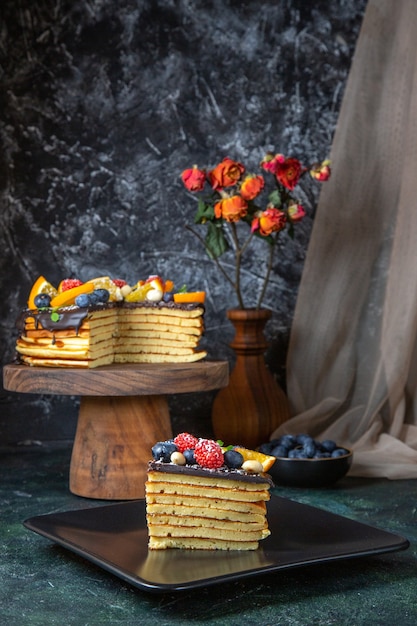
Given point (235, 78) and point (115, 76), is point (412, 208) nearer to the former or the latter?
point (235, 78)

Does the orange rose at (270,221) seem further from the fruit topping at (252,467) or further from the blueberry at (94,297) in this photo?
the fruit topping at (252,467)

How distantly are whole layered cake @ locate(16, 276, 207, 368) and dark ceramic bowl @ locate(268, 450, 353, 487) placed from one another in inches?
17.2

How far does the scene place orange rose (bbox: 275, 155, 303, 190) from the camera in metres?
3.31

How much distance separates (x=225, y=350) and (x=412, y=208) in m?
0.95

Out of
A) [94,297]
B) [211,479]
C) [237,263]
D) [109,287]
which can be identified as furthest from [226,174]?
[211,479]

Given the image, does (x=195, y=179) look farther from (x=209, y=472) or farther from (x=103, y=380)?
(x=209, y=472)

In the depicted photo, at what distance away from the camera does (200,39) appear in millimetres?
Result: 3730

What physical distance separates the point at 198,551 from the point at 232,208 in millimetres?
1451

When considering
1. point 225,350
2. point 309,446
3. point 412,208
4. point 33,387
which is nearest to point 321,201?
point 412,208

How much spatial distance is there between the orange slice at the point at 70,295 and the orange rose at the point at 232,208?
568 mm

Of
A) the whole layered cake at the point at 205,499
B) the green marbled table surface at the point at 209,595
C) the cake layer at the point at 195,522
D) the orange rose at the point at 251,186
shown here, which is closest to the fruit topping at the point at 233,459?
the whole layered cake at the point at 205,499

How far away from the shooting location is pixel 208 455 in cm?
208

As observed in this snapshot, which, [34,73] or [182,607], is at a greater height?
[34,73]

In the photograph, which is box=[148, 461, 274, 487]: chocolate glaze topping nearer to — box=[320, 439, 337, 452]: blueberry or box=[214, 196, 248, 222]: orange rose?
box=[320, 439, 337, 452]: blueberry
